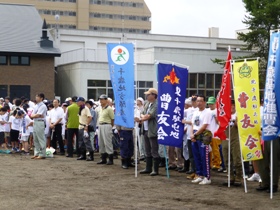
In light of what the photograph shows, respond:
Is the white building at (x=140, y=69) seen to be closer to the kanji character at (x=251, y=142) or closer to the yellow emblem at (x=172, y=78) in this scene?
the yellow emblem at (x=172, y=78)

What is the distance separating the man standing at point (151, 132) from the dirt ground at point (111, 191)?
362 millimetres

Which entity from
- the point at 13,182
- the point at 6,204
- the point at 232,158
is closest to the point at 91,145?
the point at 13,182

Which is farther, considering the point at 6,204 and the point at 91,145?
the point at 91,145

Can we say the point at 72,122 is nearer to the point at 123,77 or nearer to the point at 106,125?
the point at 106,125

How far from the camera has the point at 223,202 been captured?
30.1ft

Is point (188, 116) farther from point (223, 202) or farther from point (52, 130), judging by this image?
point (52, 130)

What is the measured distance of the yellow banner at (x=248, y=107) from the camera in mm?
10164

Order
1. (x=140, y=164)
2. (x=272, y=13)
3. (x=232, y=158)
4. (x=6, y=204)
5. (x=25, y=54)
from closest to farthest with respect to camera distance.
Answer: (x=6, y=204) → (x=232, y=158) → (x=140, y=164) → (x=272, y=13) → (x=25, y=54)

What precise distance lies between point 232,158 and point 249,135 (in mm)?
1152

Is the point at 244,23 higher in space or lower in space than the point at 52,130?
higher

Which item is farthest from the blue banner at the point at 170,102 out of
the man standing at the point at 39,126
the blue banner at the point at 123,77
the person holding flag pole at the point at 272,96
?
the man standing at the point at 39,126

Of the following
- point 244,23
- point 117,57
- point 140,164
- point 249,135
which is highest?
point 244,23

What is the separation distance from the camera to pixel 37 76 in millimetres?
37531

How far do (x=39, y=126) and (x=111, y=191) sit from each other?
21.1ft
